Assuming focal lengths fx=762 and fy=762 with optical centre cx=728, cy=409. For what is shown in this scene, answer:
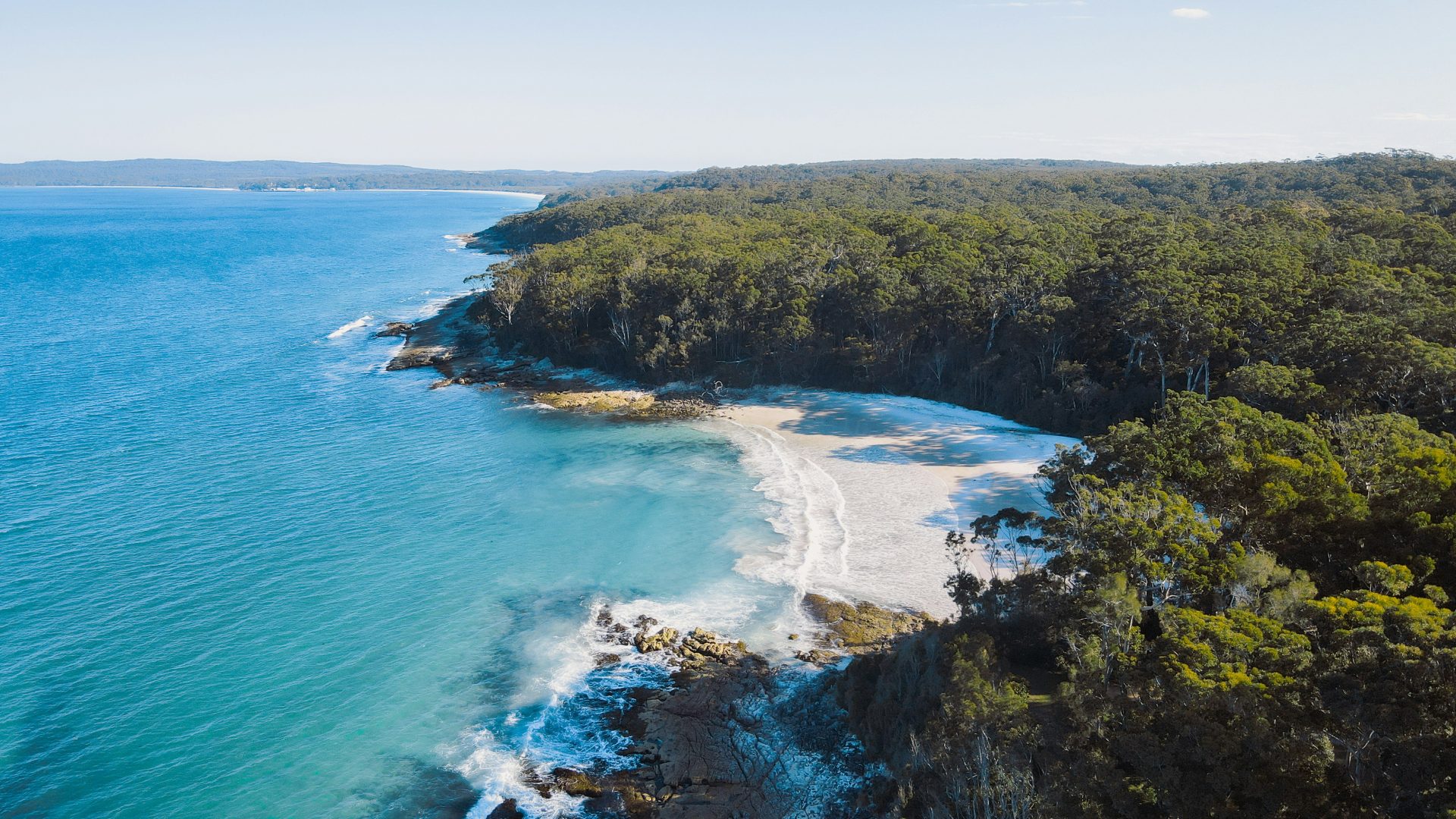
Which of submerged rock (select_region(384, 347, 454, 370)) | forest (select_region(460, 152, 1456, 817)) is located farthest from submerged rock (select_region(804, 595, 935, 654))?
submerged rock (select_region(384, 347, 454, 370))

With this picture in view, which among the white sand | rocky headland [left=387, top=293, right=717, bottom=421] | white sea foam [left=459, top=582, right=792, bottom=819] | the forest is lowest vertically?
white sea foam [left=459, top=582, right=792, bottom=819]

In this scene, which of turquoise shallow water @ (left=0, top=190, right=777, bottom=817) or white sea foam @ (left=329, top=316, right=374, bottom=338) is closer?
turquoise shallow water @ (left=0, top=190, right=777, bottom=817)

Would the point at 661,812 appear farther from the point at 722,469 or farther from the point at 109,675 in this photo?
the point at 722,469

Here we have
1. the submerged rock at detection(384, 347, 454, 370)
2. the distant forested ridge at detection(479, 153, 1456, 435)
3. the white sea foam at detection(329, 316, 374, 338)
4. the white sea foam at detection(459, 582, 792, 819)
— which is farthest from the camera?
the white sea foam at detection(329, 316, 374, 338)

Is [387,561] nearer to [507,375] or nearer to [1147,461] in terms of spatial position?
[1147,461]


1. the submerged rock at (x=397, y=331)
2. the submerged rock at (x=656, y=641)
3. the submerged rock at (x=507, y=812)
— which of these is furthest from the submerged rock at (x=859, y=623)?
the submerged rock at (x=397, y=331)

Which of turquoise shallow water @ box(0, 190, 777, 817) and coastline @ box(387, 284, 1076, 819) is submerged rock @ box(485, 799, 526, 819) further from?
turquoise shallow water @ box(0, 190, 777, 817)

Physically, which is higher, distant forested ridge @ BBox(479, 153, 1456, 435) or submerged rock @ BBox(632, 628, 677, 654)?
distant forested ridge @ BBox(479, 153, 1456, 435)
